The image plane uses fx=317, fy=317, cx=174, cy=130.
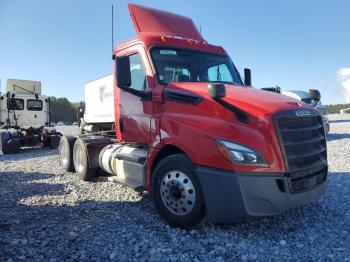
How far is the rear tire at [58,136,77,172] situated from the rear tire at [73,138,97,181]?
0.45m

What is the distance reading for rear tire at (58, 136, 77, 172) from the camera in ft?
29.1

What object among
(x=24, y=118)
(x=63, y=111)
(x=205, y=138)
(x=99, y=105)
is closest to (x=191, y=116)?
(x=205, y=138)

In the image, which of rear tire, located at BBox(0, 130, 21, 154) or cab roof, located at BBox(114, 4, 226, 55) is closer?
cab roof, located at BBox(114, 4, 226, 55)

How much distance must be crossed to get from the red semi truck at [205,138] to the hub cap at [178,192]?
14 mm

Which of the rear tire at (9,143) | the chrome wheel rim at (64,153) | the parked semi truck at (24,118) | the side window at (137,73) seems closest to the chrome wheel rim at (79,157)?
the chrome wheel rim at (64,153)

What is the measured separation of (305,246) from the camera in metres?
3.97

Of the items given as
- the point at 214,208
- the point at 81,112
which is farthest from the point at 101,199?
the point at 81,112

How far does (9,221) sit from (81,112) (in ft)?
22.9

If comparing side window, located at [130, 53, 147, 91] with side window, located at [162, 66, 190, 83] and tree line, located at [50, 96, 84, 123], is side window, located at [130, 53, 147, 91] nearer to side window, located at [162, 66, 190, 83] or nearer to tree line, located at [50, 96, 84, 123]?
side window, located at [162, 66, 190, 83]

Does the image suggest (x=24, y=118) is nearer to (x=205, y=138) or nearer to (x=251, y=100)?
(x=205, y=138)

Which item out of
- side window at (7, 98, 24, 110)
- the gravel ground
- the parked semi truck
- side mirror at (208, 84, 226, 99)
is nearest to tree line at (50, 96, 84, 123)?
the parked semi truck

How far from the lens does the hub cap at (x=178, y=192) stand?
14.3ft

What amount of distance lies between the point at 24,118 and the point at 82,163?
10248mm

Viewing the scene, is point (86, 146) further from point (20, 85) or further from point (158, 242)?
point (20, 85)
